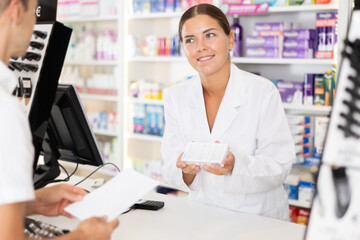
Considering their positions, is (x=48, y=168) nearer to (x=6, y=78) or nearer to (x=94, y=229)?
(x=94, y=229)

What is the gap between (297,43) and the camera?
3312 mm

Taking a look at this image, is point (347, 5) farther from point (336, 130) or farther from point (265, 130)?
point (336, 130)

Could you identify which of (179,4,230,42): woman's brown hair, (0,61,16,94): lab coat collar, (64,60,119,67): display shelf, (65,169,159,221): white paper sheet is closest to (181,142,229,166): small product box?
(65,169,159,221): white paper sheet

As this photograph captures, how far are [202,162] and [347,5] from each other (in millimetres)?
1927

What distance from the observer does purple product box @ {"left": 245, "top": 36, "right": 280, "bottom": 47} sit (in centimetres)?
338

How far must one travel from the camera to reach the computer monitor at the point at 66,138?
1.95m

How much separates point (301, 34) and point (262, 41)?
1.02ft

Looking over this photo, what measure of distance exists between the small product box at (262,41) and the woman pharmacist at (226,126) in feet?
3.87

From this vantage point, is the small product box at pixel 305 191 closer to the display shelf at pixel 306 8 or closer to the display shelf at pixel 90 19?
the display shelf at pixel 306 8

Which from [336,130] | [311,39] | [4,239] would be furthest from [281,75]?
[4,239]

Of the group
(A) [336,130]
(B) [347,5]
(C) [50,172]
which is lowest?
(C) [50,172]

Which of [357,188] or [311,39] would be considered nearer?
[357,188]

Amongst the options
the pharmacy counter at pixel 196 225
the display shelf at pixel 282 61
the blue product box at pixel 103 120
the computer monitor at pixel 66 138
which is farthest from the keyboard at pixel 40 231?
the blue product box at pixel 103 120

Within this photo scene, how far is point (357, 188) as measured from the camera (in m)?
0.86
